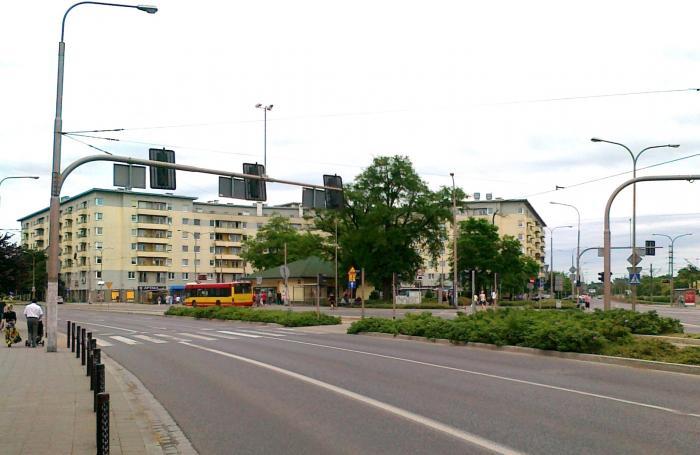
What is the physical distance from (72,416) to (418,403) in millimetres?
5096

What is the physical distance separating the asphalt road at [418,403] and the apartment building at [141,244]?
97.6 m

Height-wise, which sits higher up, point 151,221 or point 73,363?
point 151,221

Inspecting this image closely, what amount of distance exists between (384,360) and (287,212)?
13932 cm

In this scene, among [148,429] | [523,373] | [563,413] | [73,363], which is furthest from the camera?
[73,363]

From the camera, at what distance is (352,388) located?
13.4 m

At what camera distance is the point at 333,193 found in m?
26.8

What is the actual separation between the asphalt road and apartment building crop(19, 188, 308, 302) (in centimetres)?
9758

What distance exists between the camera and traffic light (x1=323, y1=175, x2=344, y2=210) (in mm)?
26406

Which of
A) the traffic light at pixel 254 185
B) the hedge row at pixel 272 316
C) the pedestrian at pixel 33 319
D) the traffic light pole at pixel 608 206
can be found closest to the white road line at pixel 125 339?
the pedestrian at pixel 33 319

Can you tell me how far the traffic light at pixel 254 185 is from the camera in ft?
82.2

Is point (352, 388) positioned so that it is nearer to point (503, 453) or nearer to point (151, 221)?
point (503, 453)

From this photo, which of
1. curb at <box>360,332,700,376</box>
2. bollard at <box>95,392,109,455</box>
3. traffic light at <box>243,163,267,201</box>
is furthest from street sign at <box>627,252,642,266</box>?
bollard at <box>95,392,109,455</box>

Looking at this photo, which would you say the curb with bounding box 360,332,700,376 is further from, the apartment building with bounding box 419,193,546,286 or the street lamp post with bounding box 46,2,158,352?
the apartment building with bounding box 419,193,546,286

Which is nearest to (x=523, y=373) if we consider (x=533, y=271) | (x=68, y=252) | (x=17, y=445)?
(x=17, y=445)
